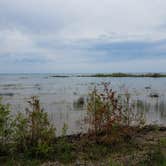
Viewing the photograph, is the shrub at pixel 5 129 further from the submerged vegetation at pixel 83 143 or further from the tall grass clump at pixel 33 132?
the tall grass clump at pixel 33 132

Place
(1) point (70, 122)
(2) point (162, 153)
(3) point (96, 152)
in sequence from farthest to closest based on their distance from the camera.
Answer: (1) point (70, 122)
(3) point (96, 152)
(2) point (162, 153)

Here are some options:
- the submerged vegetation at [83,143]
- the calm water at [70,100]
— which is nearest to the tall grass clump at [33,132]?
the submerged vegetation at [83,143]

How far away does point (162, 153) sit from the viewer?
5.07 meters

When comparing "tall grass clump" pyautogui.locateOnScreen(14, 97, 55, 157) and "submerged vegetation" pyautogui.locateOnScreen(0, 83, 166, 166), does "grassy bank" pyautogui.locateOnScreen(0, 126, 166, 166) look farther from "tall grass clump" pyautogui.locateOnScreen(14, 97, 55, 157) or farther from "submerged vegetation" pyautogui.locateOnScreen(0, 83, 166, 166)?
"tall grass clump" pyautogui.locateOnScreen(14, 97, 55, 157)

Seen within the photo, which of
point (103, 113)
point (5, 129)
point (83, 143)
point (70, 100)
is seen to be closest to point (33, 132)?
point (5, 129)

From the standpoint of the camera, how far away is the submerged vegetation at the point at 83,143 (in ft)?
16.2

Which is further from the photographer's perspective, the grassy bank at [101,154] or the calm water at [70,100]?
the calm water at [70,100]

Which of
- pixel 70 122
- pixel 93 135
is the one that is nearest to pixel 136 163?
pixel 93 135

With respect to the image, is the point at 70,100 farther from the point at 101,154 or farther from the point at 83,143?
the point at 101,154

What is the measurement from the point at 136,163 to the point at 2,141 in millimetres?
2492

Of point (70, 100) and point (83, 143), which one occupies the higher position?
point (83, 143)

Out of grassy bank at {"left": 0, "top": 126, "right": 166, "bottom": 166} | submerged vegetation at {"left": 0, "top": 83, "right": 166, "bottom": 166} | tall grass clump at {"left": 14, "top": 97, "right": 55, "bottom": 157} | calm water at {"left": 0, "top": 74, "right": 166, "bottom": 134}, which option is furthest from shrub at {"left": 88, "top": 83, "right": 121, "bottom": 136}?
calm water at {"left": 0, "top": 74, "right": 166, "bottom": 134}

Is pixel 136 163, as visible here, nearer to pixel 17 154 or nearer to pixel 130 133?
pixel 130 133

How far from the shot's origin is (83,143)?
230 inches
